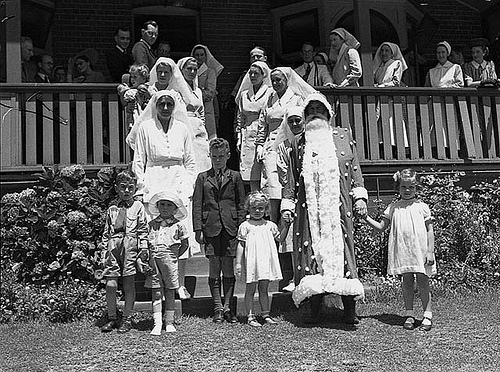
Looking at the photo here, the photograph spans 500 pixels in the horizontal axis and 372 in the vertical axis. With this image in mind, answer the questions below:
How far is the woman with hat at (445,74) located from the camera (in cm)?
1015

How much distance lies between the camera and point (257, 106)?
26.1 ft

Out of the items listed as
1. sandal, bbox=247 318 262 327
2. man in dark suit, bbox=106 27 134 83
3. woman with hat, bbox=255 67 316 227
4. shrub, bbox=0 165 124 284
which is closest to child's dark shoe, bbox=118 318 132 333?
sandal, bbox=247 318 262 327

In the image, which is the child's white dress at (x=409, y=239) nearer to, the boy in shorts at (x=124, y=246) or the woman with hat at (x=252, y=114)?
the woman with hat at (x=252, y=114)

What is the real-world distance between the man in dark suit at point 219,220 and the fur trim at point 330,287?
70 cm

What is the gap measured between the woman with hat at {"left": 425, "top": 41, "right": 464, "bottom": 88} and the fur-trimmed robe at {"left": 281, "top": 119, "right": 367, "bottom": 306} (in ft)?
12.6

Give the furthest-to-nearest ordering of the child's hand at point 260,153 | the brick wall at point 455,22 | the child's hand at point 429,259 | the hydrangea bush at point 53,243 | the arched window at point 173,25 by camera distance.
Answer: the brick wall at point 455,22 → the arched window at point 173,25 → the child's hand at point 260,153 → the hydrangea bush at point 53,243 → the child's hand at point 429,259

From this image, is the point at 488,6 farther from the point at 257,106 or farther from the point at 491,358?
the point at 491,358

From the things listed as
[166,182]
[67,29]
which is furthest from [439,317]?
[67,29]

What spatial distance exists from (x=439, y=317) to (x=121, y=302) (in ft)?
10.1

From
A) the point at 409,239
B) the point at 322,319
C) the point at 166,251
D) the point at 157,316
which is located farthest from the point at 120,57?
the point at 409,239

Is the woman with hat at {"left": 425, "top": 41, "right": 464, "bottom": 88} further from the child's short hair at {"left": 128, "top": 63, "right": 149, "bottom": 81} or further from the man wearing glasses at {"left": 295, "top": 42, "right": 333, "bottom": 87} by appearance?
the child's short hair at {"left": 128, "top": 63, "right": 149, "bottom": 81}

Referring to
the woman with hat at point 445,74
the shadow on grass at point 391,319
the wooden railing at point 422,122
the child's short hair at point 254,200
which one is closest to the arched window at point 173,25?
the wooden railing at point 422,122

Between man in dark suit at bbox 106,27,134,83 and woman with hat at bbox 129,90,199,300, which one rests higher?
man in dark suit at bbox 106,27,134,83

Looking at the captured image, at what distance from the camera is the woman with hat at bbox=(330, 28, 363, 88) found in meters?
9.45
